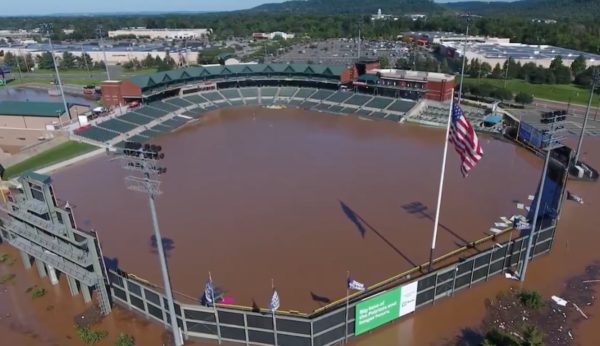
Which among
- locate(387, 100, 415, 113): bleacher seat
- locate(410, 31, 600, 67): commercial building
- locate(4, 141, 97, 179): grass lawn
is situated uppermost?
locate(410, 31, 600, 67): commercial building

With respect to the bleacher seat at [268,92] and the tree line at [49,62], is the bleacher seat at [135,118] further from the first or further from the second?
the tree line at [49,62]

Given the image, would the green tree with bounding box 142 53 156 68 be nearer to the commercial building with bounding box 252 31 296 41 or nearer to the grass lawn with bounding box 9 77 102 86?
the grass lawn with bounding box 9 77 102 86

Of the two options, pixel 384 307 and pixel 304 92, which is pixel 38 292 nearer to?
pixel 384 307

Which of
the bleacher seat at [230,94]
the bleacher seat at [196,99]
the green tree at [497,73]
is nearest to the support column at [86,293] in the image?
the bleacher seat at [196,99]

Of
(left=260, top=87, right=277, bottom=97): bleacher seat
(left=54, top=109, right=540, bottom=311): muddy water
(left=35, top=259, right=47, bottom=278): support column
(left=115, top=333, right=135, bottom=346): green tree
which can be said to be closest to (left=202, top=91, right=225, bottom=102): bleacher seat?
(left=260, top=87, right=277, bottom=97): bleacher seat

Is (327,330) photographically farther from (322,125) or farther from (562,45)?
(562,45)
